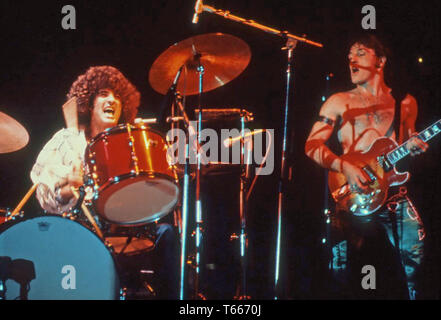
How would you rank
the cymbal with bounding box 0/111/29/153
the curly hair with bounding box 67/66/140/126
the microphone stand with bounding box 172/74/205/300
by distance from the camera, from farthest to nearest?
the curly hair with bounding box 67/66/140/126, the cymbal with bounding box 0/111/29/153, the microphone stand with bounding box 172/74/205/300

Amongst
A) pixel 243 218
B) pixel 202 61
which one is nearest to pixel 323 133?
pixel 243 218

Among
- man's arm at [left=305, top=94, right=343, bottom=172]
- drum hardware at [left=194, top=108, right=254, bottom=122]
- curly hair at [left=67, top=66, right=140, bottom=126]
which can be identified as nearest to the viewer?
drum hardware at [left=194, top=108, right=254, bottom=122]

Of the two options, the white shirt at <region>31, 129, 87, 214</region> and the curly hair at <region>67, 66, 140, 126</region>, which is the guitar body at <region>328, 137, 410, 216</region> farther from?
the white shirt at <region>31, 129, 87, 214</region>

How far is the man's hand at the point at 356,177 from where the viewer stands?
322 cm

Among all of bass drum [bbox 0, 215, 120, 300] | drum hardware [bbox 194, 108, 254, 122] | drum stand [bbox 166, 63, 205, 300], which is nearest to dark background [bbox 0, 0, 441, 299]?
drum hardware [bbox 194, 108, 254, 122]

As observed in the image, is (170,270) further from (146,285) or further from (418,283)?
(418,283)

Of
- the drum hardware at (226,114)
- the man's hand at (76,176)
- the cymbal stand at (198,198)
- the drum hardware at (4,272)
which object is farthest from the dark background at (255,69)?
the drum hardware at (4,272)

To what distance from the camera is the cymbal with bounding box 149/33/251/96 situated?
110 inches

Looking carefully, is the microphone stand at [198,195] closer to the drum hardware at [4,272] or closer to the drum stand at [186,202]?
the drum stand at [186,202]

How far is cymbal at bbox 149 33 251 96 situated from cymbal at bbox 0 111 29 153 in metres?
0.95

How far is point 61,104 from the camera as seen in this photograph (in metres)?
3.84

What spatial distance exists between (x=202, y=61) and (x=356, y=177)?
141 cm

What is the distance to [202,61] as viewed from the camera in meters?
3.02

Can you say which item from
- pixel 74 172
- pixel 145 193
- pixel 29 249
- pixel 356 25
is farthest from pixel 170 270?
pixel 356 25
